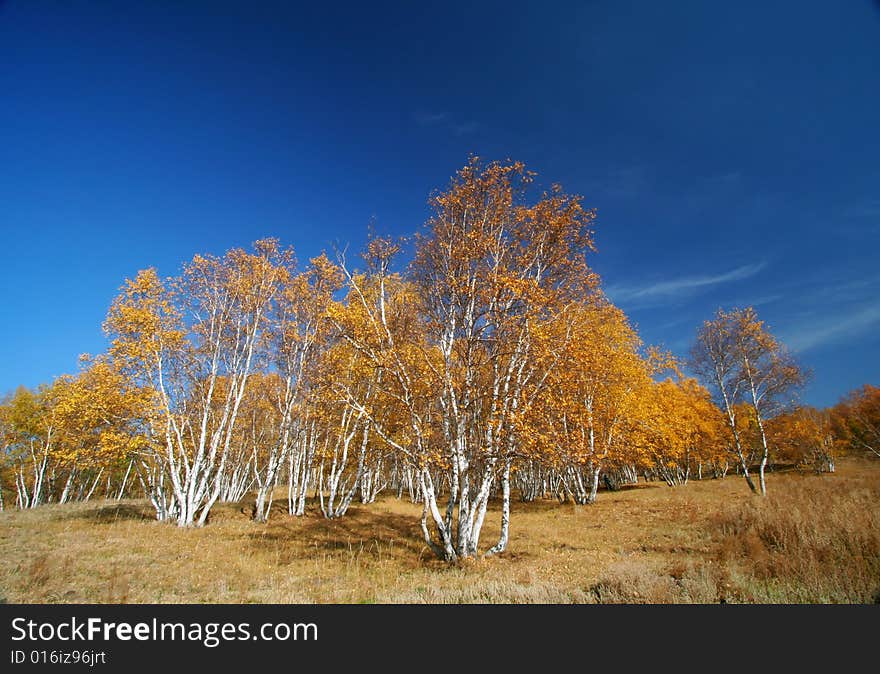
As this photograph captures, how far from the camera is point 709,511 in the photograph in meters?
18.5

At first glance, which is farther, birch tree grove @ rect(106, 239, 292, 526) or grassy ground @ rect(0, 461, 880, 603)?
birch tree grove @ rect(106, 239, 292, 526)

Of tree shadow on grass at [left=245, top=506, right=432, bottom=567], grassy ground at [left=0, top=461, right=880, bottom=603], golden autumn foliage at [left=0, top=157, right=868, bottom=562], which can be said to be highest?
golden autumn foliage at [left=0, top=157, right=868, bottom=562]

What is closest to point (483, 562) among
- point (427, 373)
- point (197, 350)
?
point (427, 373)

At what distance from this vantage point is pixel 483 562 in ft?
38.3

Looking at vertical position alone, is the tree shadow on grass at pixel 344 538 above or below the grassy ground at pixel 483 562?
below

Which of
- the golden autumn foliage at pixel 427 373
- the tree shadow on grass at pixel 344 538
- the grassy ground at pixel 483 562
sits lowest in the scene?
the tree shadow on grass at pixel 344 538

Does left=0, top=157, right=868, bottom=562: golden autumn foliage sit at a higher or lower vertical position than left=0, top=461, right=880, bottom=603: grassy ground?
higher

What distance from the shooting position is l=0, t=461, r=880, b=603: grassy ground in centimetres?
770

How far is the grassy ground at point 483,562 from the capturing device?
7703 mm

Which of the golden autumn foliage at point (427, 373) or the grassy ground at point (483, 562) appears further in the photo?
the golden autumn foliage at point (427, 373)

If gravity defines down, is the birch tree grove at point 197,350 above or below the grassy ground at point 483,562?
above
